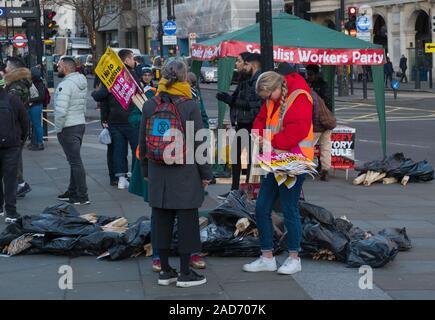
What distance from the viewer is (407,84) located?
46.8 m

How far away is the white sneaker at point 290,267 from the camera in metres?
7.30

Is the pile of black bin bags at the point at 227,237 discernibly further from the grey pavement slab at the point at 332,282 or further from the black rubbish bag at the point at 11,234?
the grey pavement slab at the point at 332,282

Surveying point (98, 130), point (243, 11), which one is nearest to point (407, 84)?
point (243, 11)

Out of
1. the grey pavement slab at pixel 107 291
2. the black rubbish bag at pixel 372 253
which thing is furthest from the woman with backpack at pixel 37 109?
the black rubbish bag at pixel 372 253

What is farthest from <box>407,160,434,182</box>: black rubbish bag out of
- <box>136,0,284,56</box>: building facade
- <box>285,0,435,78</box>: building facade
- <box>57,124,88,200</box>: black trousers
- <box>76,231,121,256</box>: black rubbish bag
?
<box>285,0,435,78</box>: building facade

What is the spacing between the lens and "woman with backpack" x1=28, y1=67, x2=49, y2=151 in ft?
56.3

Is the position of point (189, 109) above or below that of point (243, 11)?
below

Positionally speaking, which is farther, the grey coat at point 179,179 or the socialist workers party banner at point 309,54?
the socialist workers party banner at point 309,54

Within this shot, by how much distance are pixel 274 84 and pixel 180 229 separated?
4.61ft

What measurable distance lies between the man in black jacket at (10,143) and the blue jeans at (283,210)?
352 centimetres

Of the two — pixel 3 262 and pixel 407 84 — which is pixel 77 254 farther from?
pixel 407 84

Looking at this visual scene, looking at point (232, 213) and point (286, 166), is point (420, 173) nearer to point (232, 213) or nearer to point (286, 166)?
point (232, 213)

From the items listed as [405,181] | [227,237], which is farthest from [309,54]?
[227,237]
